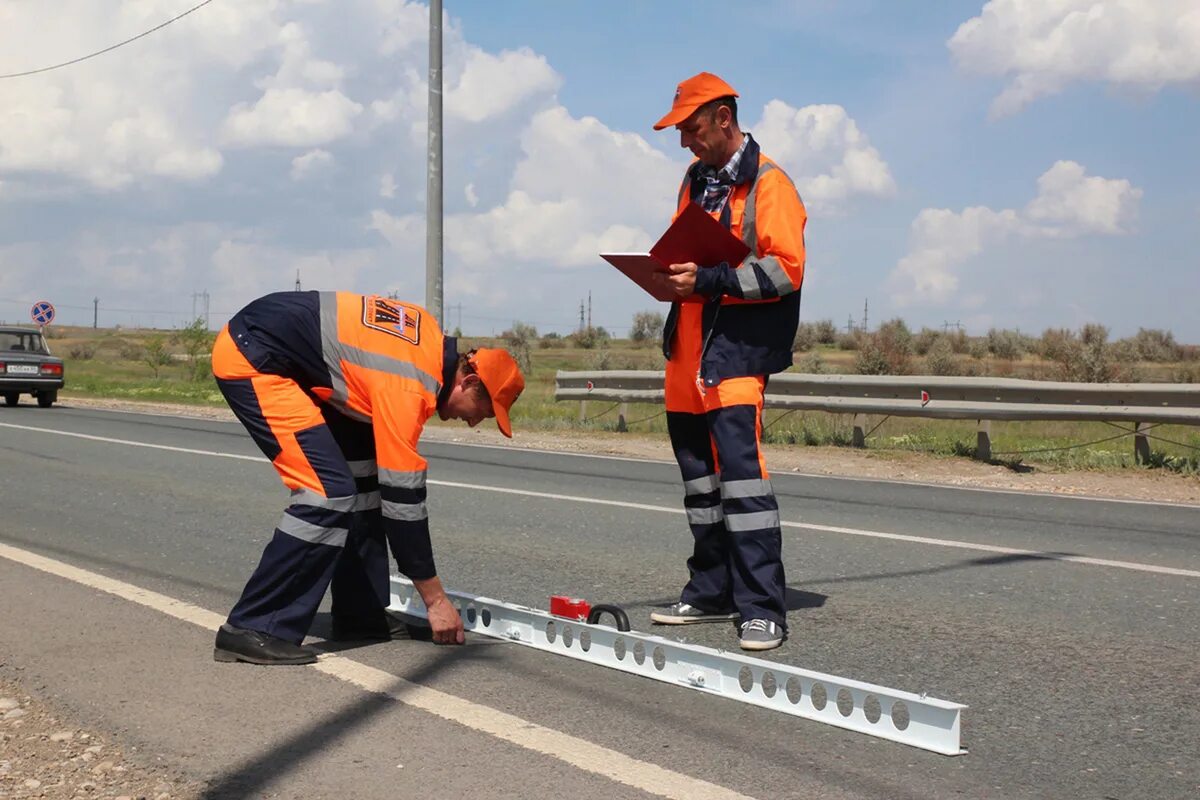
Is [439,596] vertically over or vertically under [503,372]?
under

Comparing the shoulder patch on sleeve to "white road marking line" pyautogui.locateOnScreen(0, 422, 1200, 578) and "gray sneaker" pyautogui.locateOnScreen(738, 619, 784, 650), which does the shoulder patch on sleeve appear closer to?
"gray sneaker" pyautogui.locateOnScreen(738, 619, 784, 650)

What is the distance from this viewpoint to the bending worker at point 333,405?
4.68 metres

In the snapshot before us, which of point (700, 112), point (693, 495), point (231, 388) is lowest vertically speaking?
point (693, 495)

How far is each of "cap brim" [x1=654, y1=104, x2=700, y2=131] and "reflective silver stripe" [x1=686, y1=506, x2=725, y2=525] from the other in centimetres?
159

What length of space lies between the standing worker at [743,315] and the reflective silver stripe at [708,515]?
267 mm

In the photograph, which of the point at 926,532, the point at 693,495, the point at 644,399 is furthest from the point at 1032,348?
the point at 693,495

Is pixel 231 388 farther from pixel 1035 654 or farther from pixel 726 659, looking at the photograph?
→ pixel 1035 654

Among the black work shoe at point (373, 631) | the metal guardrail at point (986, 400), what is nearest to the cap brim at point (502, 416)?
the black work shoe at point (373, 631)

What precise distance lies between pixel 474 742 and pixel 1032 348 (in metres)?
48.6

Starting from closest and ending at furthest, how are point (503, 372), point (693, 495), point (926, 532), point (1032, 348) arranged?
point (503, 372) → point (693, 495) → point (926, 532) → point (1032, 348)

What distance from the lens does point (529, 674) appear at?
4.77 meters

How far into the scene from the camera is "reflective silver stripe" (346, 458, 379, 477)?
206 inches

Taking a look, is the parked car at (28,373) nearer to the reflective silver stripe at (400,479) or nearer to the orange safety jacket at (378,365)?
the orange safety jacket at (378,365)

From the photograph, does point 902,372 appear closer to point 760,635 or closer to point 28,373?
point 28,373
